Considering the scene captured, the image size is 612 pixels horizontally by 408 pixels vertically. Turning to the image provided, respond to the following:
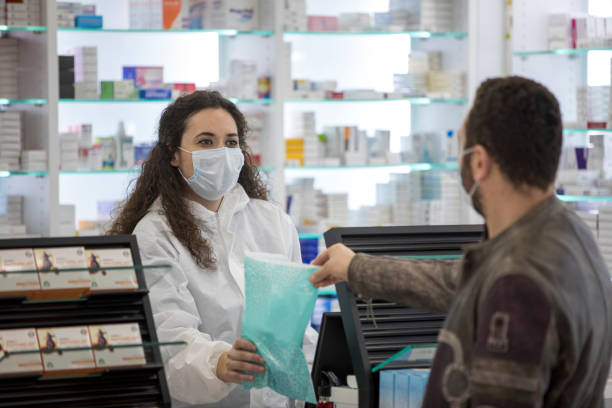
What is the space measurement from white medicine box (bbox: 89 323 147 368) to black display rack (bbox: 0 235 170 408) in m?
0.01

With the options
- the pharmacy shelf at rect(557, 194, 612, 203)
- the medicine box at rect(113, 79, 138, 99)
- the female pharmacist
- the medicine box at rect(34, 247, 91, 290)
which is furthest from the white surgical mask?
the pharmacy shelf at rect(557, 194, 612, 203)

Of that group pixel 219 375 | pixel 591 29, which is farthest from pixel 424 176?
pixel 219 375

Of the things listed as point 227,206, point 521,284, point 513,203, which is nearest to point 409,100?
point 227,206

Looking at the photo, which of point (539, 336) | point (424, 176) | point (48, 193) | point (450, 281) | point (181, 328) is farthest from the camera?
point (424, 176)

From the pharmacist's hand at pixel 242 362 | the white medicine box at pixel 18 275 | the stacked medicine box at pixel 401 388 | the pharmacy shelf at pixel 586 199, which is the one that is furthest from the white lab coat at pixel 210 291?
the pharmacy shelf at pixel 586 199

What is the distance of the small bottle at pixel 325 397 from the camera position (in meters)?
1.99

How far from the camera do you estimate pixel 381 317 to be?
2000 mm

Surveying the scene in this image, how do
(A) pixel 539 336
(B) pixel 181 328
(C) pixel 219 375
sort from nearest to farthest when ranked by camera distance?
(A) pixel 539 336
(C) pixel 219 375
(B) pixel 181 328

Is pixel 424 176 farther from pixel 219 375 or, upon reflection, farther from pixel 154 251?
pixel 219 375

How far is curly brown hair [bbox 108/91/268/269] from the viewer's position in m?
2.65

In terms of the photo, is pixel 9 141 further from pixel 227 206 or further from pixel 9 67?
pixel 227 206

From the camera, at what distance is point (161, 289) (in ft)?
7.86

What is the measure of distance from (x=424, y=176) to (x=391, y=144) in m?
0.42

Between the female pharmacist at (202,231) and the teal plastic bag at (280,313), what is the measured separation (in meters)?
0.34
